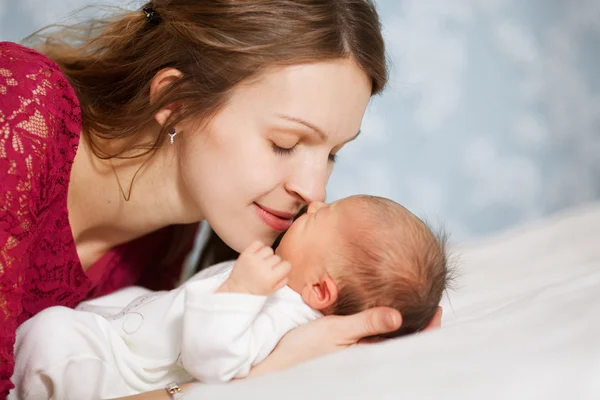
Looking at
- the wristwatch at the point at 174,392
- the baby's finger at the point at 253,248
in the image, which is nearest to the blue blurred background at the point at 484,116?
the baby's finger at the point at 253,248

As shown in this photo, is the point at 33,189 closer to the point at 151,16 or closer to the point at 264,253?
the point at 264,253

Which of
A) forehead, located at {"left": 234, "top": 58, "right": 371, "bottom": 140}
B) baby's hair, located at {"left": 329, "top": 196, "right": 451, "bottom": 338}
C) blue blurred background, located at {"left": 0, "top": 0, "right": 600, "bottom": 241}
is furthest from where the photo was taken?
blue blurred background, located at {"left": 0, "top": 0, "right": 600, "bottom": 241}

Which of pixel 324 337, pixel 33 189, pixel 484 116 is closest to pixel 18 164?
pixel 33 189

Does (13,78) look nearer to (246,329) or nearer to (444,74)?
(246,329)

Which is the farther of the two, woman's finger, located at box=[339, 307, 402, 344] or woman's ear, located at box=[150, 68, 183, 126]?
woman's ear, located at box=[150, 68, 183, 126]

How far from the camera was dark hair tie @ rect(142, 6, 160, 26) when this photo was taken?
178 centimetres

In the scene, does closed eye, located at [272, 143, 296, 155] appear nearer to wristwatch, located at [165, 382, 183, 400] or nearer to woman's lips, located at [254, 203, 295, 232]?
woman's lips, located at [254, 203, 295, 232]

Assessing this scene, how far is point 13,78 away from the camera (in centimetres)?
142

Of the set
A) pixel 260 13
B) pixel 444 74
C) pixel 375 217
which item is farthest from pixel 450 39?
pixel 375 217

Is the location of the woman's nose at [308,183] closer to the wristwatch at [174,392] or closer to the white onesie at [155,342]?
the white onesie at [155,342]

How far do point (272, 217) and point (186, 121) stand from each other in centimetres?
30

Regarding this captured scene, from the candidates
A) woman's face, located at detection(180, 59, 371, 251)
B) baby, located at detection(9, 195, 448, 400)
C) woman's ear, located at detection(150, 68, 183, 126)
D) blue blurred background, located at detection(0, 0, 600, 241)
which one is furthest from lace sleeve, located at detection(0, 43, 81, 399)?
blue blurred background, located at detection(0, 0, 600, 241)

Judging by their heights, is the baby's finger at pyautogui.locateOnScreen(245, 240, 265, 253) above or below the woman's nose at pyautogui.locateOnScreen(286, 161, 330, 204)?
below

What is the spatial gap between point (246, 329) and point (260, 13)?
2.46 feet
